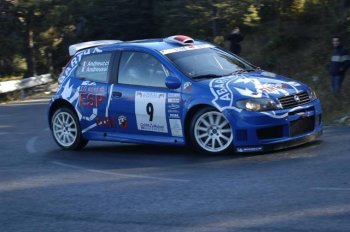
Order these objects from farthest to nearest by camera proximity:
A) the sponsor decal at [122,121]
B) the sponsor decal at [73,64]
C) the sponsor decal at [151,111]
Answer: the sponsor decal at [73,64] < the sponsor decal at [122,121] < the sponsor decal at [151,111]

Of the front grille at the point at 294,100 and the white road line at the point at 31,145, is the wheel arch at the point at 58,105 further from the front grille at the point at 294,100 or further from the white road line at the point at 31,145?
the front grille at the point at 294,100

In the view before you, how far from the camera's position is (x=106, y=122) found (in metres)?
11.6

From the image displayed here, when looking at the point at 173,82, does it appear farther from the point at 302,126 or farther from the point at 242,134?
the point at 302,126

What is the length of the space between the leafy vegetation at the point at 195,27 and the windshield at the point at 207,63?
15.1 feet

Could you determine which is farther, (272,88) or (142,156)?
(142,156)

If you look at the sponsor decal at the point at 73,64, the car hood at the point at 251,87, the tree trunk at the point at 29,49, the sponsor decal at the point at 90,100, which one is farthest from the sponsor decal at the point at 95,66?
the tree trunk at the point at 29,49

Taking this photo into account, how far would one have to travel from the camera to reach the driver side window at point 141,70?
11.1m

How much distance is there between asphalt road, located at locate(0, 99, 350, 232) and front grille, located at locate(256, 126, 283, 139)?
0.28 metres

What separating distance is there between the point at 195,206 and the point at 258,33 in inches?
677

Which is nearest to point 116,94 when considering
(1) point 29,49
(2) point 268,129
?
(2) point 268,129

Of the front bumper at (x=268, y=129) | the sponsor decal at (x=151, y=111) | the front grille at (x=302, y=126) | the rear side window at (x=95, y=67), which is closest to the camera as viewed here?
the front bumper at (x=268, y=129)

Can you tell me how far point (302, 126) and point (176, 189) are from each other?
8.43ft

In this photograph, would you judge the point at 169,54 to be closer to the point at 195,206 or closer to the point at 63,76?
the point at 63,76

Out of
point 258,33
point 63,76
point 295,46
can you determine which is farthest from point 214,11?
point 63,76
